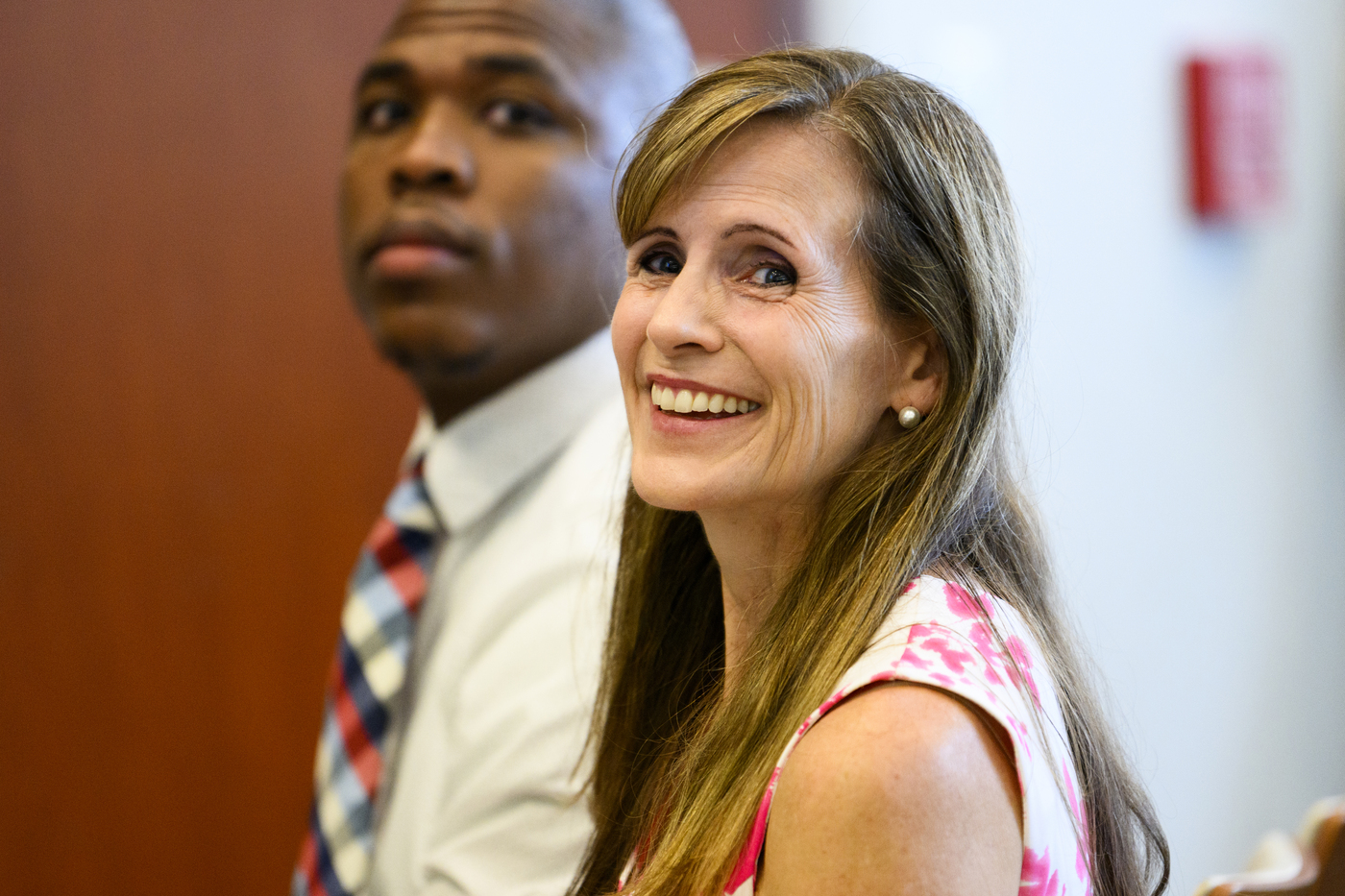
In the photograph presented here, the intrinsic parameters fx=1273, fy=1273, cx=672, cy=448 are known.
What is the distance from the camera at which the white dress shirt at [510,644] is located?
849 millimetres

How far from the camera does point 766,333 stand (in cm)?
63

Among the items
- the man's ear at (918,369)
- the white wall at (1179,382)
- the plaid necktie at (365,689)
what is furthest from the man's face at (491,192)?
the white wall at (1179,382)

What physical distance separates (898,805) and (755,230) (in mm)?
286

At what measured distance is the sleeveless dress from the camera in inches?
21.4

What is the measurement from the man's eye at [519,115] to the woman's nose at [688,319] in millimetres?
396

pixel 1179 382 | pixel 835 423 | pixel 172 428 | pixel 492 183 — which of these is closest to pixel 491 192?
pixel 492 183

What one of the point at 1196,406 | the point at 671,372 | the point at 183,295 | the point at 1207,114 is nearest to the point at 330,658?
the point at 183,295

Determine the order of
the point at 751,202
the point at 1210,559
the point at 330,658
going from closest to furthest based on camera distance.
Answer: the point at 751,202 → the point at 330,658 → the point at 1210,559

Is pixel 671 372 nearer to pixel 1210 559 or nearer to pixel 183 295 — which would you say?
pixel 183 295

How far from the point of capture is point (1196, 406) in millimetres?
1643

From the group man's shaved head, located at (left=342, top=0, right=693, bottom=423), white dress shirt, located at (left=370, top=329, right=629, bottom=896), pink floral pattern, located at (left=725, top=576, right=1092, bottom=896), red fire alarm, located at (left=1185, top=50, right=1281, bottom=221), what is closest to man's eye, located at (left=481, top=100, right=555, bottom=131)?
man's shaved head, located at (left=342, top=0, right=693, bottom=423)

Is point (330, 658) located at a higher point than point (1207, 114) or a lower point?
lower

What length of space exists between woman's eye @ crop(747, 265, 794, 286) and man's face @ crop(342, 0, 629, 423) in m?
0.37

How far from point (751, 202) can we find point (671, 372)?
0.10m
